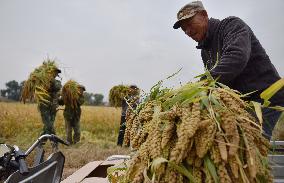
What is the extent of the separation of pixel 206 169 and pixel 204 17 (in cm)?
221

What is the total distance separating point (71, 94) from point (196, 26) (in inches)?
414

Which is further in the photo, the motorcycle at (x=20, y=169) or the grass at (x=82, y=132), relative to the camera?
the grass at (x=82, y=132)

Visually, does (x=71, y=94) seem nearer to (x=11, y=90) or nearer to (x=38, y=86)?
(x=38, y=86)

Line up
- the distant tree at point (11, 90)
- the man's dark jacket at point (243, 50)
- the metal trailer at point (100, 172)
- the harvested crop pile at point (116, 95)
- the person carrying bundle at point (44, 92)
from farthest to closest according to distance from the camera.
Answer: the distant tree at point (11, 90)
the harvested crop pile at point (116, 95)
the person carrying bundle at point (44, 92)
the metal trailer at point (100, 172)
the man's dark jacket at point (243, 50)

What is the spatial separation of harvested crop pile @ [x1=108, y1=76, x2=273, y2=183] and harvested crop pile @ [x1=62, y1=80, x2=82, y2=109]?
12094 millimetres

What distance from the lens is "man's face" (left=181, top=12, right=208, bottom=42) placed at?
3660 mm

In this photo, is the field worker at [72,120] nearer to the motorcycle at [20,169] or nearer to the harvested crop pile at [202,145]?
Answer: the motorcycle at [20,169]

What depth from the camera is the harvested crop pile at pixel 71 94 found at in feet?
45.6

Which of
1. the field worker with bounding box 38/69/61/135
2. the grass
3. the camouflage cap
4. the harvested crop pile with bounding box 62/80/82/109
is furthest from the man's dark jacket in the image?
the harvested crop pile with bounding box 62/80/82/109

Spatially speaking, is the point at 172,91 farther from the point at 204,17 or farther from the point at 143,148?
the point at 204,17

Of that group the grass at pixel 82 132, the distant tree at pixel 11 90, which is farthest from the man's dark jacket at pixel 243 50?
the distant tree at pixel 11 90

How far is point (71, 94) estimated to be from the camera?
45.4 feet

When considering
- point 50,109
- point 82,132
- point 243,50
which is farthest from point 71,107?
point 243,50

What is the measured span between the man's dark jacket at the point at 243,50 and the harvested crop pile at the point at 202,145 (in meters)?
1.38
